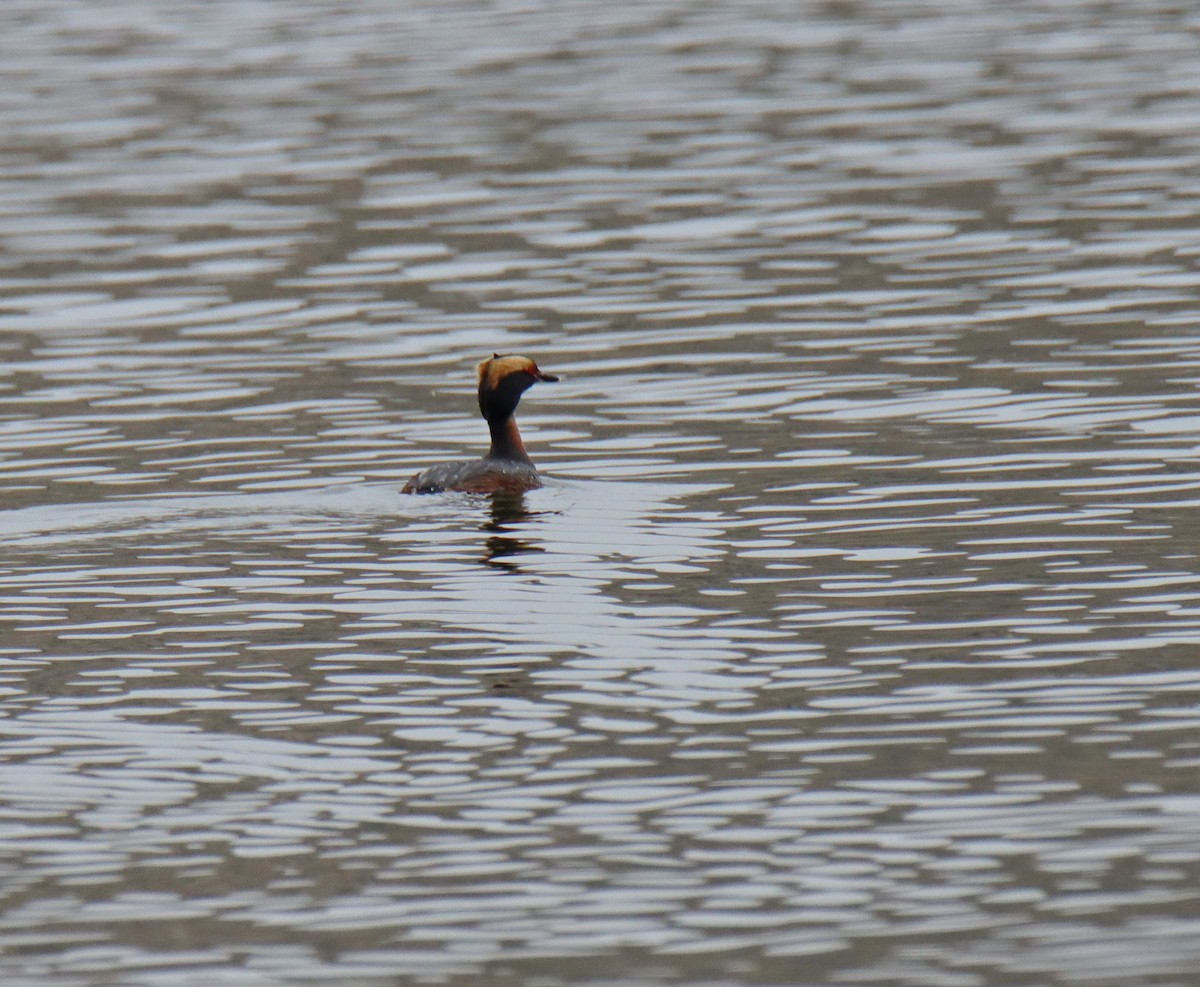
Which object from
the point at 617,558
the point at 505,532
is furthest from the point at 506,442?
the point at 617,558

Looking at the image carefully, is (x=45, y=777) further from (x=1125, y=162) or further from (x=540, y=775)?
(x=1125, y=162)

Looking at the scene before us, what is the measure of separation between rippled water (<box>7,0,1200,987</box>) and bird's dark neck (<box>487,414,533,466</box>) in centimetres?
50

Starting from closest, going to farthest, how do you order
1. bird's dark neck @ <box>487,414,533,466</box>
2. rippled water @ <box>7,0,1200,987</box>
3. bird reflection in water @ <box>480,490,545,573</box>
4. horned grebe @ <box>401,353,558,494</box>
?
rippled water @ <box>7,0,1200,987</box> → bird reflection in water @ <box>480,490,545,573</box> → horned grebe @ <box>401,353,558,494</box> → bird's dark neck @ <box>487,414,533,466</box>

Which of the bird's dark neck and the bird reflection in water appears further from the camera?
the bird's dark neck

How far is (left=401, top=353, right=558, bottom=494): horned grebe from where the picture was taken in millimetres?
14766

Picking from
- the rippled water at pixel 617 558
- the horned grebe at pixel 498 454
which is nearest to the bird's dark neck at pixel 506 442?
the horned grebe at pixel 498 454

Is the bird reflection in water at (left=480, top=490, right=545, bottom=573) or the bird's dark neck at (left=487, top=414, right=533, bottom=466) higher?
the bird's dark neck at (left=487, top=414, right=533, bottom=466)

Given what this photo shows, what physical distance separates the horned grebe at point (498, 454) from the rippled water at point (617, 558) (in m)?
0.19

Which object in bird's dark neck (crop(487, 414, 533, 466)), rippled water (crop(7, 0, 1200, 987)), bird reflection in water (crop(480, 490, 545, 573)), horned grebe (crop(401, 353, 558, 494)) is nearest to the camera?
rippled water (crop(7, 0, 1200, 987))

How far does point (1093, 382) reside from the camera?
17.8 m

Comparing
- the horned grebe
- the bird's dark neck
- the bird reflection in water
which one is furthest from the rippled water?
the bird's dark neck

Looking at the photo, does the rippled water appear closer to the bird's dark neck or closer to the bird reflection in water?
the bird reflection in water

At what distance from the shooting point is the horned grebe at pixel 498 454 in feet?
48.4

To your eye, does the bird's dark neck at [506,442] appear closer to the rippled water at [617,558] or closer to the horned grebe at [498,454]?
the horned grebe at [498,454]
